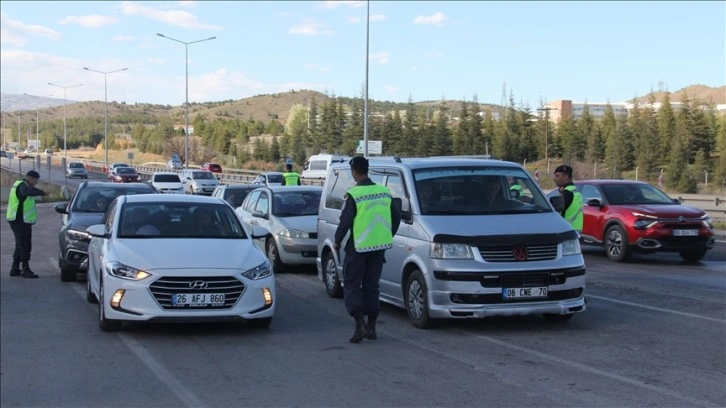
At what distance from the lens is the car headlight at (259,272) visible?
895cm

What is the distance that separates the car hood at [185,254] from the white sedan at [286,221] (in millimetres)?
4719

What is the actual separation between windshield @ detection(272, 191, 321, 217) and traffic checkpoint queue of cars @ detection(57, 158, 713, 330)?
4.96 m

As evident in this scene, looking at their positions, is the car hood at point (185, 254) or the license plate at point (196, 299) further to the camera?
the car hood at point (185, 254)

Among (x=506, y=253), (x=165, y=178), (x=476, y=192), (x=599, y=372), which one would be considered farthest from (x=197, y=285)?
(x=165, y=178)

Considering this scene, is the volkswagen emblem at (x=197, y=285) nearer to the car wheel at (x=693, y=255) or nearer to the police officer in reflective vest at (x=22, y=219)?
the police officer in reflective vest at (x=22, y=219)

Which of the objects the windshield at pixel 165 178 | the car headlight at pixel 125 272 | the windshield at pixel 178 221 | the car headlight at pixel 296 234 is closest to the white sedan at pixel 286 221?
the car headlight at pixel 296 234

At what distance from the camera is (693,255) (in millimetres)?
16344

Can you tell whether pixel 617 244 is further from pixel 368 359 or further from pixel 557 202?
pixel 368 359

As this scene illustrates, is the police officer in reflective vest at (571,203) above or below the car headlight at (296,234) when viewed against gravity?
above

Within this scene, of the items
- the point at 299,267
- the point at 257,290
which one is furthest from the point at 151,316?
the point at 299,267

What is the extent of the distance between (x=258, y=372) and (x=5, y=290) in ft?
21.0

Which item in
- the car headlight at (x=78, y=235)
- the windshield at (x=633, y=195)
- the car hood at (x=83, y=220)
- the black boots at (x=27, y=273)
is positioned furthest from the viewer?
the windshield at (x=633, y=195)

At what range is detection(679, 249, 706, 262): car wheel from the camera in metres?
16.1

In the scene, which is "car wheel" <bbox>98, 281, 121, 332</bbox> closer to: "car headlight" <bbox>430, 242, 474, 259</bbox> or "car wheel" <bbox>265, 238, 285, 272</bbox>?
"car headlight" <bbox>430, 242, 474, 259</bbox>
